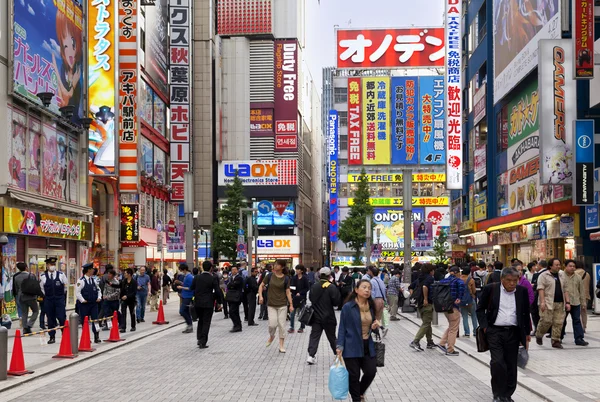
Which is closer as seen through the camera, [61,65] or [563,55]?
[563,55]

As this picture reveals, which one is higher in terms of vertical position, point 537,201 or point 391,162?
point 391,162

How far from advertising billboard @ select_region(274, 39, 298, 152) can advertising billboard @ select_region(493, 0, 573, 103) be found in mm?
40961

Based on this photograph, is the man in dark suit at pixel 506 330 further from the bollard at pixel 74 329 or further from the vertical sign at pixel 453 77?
the vertical sign at pixel 453 77

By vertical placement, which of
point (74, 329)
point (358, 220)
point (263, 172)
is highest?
point (263, 172)

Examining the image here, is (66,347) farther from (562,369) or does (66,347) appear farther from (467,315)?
(467,315)

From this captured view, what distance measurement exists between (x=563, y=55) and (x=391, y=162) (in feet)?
190

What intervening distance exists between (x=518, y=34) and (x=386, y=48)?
50790mm

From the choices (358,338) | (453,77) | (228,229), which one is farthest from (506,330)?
(228,229)

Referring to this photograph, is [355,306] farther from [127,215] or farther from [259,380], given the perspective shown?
[127,215]

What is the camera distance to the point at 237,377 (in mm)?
13336

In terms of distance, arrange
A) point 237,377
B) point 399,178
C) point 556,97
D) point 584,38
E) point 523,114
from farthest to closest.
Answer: point 399,178 → point 523,114 → point 556,97 → point 584,38 → point 237,377

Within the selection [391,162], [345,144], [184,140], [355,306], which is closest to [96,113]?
[184,140]

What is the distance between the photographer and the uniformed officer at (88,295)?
19.2 m

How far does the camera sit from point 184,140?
6347cm
